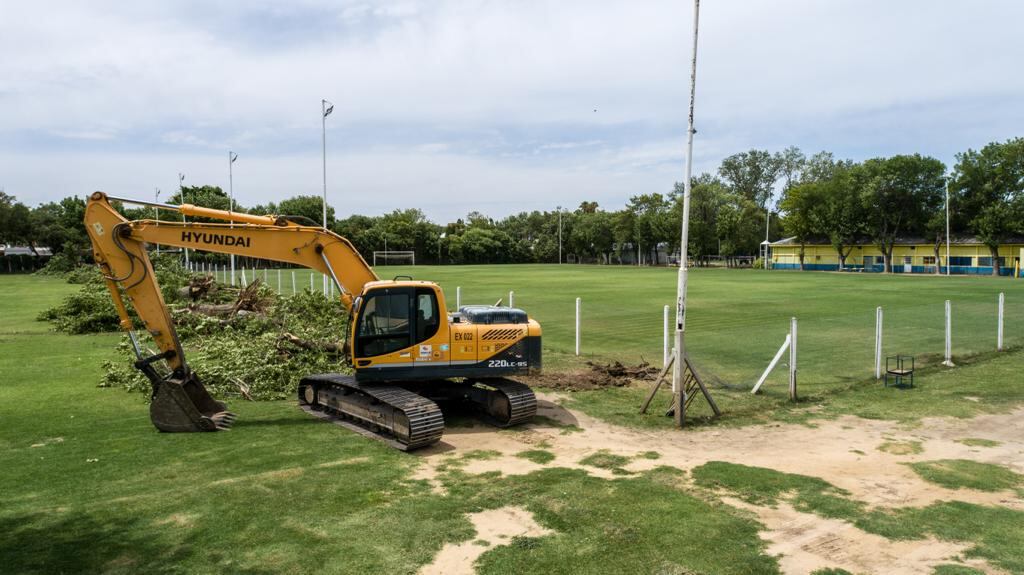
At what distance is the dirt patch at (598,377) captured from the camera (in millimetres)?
15336

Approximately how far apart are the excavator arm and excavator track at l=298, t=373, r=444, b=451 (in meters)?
1.65

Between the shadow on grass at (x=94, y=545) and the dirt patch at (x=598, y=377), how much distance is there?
9270 millimetres

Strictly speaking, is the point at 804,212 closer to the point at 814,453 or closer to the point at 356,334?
the point at 814,453

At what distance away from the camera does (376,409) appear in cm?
1106

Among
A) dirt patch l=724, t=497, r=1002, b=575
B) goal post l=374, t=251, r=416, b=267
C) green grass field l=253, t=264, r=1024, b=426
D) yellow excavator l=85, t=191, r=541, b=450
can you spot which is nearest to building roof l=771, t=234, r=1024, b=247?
green grass field l=253, t=264, r=1024, b=426

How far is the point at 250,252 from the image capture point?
12.0m

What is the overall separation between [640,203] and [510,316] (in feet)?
355

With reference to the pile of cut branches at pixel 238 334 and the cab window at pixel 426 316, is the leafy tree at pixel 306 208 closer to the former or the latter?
the pile of cut branches at pixel 238 334

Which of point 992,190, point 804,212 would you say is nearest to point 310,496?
point 992,190

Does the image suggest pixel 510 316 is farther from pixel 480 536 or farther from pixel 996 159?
pixel 996 159

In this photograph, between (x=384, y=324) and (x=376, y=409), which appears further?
(x=384, y=324)

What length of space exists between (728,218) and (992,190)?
34.0 metres

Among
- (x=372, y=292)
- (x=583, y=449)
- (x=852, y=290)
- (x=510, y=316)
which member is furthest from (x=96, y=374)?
(x=852, y=290)

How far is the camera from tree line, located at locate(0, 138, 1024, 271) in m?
75.6
